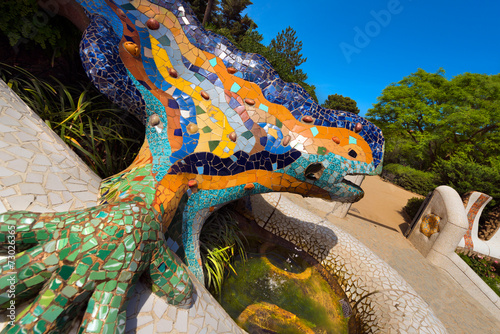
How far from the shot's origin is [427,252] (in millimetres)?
5797

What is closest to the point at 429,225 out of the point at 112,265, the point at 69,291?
the point at 112,265

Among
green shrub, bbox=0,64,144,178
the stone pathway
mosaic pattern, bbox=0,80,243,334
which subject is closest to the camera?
mosaic pattern, bbox=0,80,243,334

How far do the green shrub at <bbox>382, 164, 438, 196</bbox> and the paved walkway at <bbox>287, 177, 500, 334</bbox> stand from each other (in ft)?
Answer: 20.3

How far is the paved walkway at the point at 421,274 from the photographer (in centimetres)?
402

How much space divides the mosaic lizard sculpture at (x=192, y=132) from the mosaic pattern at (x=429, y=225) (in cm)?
495

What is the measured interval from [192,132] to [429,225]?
6.86 m

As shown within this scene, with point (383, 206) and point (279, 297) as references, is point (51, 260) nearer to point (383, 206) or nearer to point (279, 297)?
point (279, 297)

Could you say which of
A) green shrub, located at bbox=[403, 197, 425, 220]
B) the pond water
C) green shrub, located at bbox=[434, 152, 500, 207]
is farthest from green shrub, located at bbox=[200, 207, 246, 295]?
green shrub, located at bbox=[434, 152, 500, 207]

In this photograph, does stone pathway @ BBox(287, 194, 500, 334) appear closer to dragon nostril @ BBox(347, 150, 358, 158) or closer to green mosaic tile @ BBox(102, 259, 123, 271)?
dragon nostril @ BBox(347, 150, 358, 158)

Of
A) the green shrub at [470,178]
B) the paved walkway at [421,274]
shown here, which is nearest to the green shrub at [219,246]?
the paved walkway at [421,274]

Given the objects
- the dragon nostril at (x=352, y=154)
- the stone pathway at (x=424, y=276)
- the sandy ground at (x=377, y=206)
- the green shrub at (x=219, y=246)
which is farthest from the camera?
the sandy ground at (x=377, y=206)

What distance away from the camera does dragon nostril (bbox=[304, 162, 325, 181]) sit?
2393 millimetres

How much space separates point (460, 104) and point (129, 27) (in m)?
19.1

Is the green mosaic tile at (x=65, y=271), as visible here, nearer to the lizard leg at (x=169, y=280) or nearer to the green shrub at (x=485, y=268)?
the lizard leg at (x=169, y=280)
